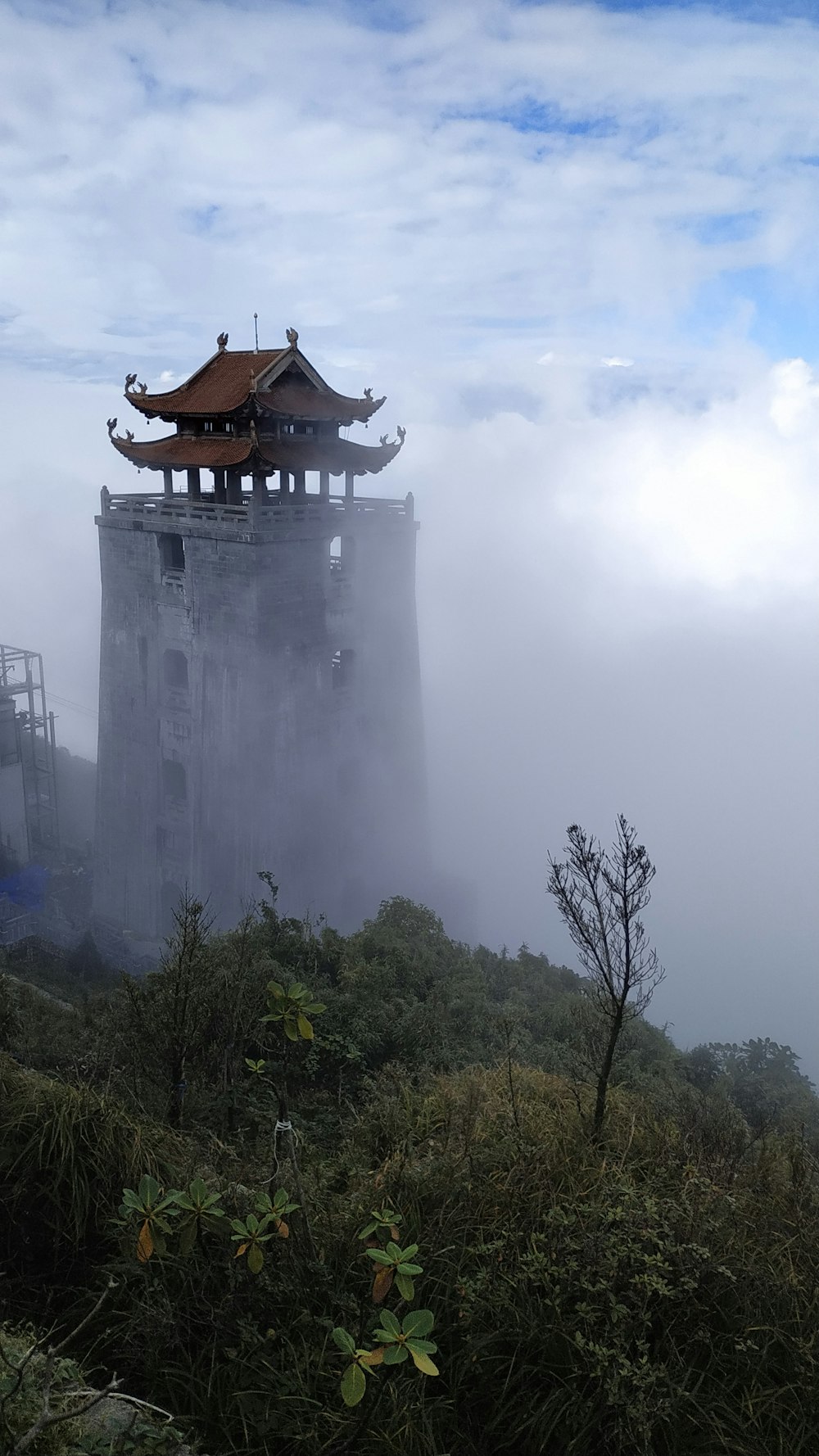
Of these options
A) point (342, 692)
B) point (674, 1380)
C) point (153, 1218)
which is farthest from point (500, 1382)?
point (342, 692)

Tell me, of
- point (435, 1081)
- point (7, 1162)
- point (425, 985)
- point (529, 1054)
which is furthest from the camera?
point (425, 985)

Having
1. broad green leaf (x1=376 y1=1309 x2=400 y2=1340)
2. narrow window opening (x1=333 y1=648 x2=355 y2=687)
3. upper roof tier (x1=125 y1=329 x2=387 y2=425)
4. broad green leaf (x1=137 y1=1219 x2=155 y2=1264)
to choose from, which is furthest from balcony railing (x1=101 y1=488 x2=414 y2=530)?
broad green leaf (x1=376 y1=1309 x2=400 y2=1340)

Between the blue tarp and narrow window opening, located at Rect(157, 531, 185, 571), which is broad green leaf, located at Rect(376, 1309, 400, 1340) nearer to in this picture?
narrow window opening, located at Rect(157, 531, 185, 571)

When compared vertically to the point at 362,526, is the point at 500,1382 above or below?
below

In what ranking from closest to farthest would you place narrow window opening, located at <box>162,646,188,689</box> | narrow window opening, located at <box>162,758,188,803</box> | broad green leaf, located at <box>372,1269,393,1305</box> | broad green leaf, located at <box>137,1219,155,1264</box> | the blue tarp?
broad green leaf, located at <box>372,1269,393,1305</box> → broad green leaf, located at <box>137,1219,155,1264</box> → narrow window opening, located at <box>162,646,188,689</box> → narrow window opening, located at <box>162,758,188,803</box> → the blue tarp

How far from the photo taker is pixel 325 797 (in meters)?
26.6

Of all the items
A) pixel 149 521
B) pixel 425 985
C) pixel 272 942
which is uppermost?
pixel 149 521

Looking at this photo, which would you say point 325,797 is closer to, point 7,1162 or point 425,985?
point 425,985

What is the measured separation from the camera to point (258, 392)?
2286cm

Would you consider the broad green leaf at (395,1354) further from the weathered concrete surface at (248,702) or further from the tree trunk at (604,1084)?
the weathered concrete surface at (248,702)

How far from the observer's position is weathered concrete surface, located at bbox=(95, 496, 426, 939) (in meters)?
23.6

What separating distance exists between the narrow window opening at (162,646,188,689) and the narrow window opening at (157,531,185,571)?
2293 mm

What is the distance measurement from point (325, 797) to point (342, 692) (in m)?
3.12

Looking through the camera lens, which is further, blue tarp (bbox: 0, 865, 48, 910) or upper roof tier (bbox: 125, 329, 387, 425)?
blue tarp (bbox: 0, 865, 48, 910)
